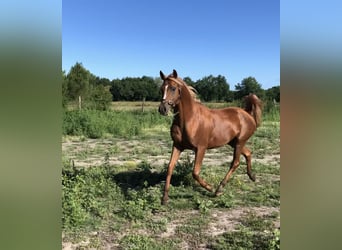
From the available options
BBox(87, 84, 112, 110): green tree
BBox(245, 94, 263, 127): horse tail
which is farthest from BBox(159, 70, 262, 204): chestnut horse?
BBox(87, 84, 112, 110): green tree

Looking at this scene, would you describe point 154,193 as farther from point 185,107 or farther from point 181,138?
point 185,107

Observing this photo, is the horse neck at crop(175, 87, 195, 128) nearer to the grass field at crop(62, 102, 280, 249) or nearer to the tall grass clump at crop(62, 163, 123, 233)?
the grass field at crop(62, 102, 280, 249)

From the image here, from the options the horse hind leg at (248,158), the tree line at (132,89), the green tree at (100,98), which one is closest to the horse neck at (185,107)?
the tree line at (132,89)

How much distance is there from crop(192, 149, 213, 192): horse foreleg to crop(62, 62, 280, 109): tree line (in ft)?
1.24

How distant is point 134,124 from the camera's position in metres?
3.08

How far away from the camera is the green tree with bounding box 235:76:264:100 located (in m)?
2.03

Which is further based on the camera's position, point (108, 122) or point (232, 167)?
point (108, 122)

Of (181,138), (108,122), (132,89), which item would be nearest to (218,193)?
(181,138)

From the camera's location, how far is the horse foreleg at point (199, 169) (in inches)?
93.7

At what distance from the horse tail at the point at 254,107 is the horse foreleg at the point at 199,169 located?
419 mm

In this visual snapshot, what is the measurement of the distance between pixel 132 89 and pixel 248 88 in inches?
36.6

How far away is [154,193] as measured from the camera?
8.40ft
